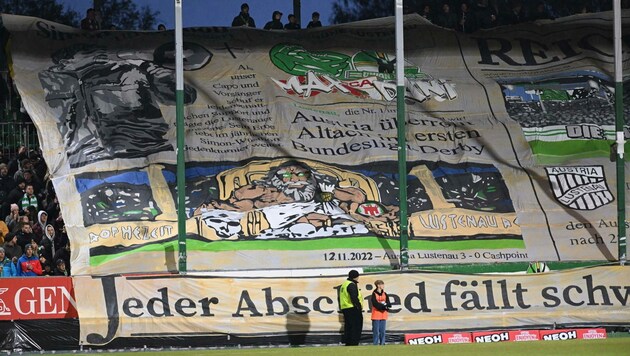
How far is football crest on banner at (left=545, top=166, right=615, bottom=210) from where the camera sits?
25.3 m

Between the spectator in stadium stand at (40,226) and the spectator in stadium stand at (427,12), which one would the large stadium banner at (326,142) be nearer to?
the spectator in stadium stand at (40,226)

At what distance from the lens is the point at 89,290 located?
20.3m

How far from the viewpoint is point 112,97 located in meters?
26.0

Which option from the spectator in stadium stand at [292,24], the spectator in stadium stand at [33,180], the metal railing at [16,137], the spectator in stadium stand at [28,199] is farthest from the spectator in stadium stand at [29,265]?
the spectator in stadium stand at [292,24]

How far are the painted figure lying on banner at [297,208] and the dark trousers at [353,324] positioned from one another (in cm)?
367

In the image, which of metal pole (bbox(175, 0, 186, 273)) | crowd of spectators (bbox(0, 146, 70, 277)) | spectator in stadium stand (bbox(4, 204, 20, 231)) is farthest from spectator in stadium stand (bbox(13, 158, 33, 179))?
metal pole (bbox(175, 0, 186, 273))

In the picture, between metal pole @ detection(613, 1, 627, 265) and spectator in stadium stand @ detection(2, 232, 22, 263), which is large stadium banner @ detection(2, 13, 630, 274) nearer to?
spectator in stadium stand @ detection(2, 232, 22, 263)

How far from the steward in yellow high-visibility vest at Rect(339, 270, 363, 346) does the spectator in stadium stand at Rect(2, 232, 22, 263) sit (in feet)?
20.2

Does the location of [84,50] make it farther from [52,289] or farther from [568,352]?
[568,352]

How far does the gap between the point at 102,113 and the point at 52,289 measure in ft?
19.9

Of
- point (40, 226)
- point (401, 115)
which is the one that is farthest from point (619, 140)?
point (40, 226)

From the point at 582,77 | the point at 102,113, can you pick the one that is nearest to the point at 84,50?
the point at 102,113

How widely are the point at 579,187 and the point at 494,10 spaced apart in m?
5.43

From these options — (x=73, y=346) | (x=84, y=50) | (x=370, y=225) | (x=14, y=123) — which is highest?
(x=84, y=50)
